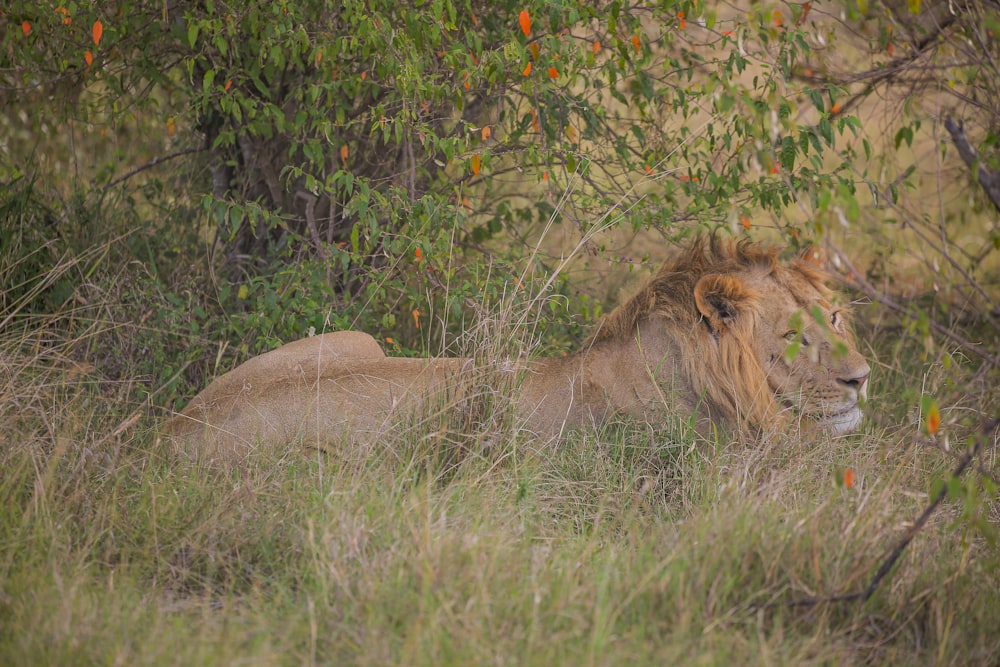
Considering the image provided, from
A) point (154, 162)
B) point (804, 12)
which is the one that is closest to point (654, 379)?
point (804, 12)

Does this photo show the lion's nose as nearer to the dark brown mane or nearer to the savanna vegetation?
the savanna vegetation

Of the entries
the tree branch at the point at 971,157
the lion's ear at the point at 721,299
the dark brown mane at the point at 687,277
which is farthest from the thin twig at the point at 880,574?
the dark brown mane at the point at 687,277

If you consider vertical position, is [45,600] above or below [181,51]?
below

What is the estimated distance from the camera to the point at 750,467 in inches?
155

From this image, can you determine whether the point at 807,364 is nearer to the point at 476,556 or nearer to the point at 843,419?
the point at 843,419

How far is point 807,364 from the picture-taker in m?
4.11

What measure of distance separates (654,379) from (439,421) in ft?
2.94

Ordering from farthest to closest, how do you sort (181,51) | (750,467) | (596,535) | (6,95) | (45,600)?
(6,95) < (181,51) < (750,467) < (596,535) < (45,600)

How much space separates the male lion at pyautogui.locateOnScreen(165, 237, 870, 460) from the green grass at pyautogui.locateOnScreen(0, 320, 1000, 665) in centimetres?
15

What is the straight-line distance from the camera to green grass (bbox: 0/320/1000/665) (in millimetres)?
2684

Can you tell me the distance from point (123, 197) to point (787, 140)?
4023 millimetres

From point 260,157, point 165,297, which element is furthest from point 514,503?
point 260,157

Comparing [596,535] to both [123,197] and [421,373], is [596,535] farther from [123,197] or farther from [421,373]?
→ [123,197]

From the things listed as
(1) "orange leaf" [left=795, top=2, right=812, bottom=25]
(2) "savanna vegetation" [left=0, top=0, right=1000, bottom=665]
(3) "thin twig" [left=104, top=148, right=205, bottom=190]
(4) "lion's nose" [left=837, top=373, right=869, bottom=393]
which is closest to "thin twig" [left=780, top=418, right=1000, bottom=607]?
(2) "savanna vegetation" [left=0, top=0, right=1000, bottom=665]
